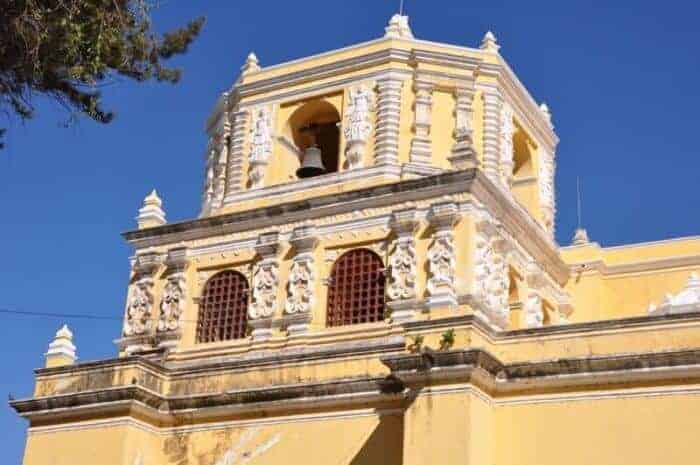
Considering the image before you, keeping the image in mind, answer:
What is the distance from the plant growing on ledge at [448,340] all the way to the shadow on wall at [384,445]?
1233 millimetres

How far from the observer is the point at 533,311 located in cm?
2175

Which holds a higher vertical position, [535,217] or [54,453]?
[535,217]

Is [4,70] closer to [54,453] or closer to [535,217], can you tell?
[54,453]

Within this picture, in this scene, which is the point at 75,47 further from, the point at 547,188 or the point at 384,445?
the point at 547,188

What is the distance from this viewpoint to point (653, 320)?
15180 mm

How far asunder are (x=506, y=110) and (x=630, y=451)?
31.0 ft

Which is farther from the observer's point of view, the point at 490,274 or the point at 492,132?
the point at 492,132

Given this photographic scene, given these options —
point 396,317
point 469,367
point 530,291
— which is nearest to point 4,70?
point 469,367

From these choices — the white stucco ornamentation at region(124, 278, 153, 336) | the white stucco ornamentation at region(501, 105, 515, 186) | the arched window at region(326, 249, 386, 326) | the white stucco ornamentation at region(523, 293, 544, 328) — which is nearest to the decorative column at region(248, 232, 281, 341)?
the arched window at region(326, 249, 386, 326)

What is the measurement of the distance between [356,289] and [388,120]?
3279mm

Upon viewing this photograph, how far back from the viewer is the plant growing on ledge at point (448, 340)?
15.7 meters

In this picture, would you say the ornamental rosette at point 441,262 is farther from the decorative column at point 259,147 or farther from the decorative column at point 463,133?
the decorative column at point 259,147

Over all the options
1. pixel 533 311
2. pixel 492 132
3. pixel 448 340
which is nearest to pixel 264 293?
pixel 533 311

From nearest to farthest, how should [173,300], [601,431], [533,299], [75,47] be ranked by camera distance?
[75,47], [601,431], [173,300], [533,299]
